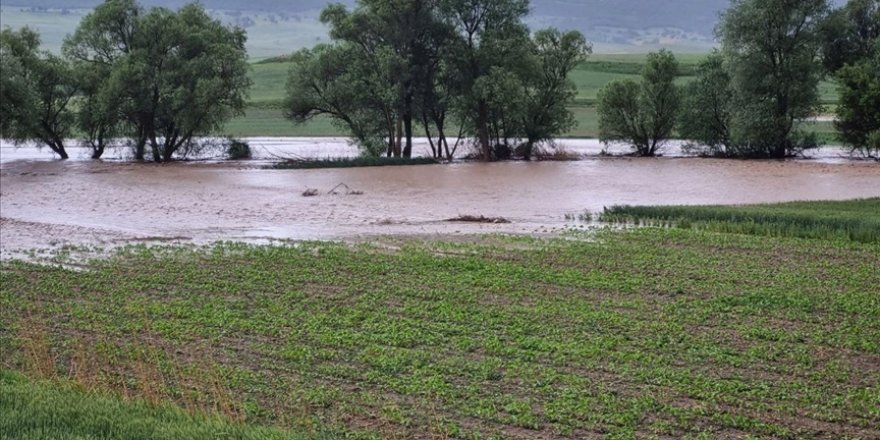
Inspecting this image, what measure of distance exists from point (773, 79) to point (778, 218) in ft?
91.2

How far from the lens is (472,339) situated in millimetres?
13938

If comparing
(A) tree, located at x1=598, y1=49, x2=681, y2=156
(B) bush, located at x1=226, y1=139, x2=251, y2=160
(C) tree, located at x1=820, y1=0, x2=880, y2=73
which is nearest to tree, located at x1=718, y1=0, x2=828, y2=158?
(C) tree, located at x1=820, y1=0, x2=880, y2=73

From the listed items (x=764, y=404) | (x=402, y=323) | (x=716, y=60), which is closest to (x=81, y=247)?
(x=402, y=323)

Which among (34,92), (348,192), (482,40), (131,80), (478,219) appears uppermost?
(482,40)

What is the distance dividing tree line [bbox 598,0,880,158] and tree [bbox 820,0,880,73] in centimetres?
5

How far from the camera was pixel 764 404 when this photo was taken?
1098cm

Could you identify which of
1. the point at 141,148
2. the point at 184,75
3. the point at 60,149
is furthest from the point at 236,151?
the point at 60,149

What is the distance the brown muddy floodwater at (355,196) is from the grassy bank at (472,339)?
6129mm

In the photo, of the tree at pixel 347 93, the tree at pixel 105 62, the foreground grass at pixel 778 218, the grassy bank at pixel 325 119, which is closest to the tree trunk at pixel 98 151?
the tree at pixel 105 62

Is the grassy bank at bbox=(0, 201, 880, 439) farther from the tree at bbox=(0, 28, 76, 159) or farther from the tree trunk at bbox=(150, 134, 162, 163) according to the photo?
the tree trunk at bbox=(150, 134, 162, 163)

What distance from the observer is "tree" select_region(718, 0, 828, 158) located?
51656 millimetres

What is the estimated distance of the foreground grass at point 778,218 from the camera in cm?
2366

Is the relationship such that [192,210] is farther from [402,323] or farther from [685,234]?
[402,323]

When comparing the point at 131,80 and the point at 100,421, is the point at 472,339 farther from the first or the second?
the point at 131,80
